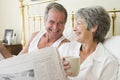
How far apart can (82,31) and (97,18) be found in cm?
11

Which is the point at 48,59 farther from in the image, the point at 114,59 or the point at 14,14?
the point at 14,14

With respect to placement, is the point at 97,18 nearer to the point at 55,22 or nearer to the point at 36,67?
the point at 55,22

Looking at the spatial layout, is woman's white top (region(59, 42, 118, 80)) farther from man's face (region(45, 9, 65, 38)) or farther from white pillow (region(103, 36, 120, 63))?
man's face (region(45, 9, 65, 38))

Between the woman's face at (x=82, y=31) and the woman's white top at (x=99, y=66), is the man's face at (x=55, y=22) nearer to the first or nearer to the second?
the woman's face at (x=82, y=31)

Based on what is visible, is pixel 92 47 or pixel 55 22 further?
pixel 55 22

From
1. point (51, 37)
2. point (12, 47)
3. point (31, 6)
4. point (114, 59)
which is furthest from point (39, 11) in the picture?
point (114, 59)

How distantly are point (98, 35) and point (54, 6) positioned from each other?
0.43 m

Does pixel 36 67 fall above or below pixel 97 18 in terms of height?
below

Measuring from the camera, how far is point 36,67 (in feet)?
2.99

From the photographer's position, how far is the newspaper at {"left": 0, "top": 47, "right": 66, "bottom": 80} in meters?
0.90

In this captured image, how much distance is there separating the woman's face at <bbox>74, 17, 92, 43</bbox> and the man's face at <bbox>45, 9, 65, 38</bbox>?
276 mm

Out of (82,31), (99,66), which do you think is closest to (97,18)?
(82,31)

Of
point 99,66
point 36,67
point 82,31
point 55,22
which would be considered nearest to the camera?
point 36,67

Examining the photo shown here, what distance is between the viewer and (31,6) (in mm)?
3039
